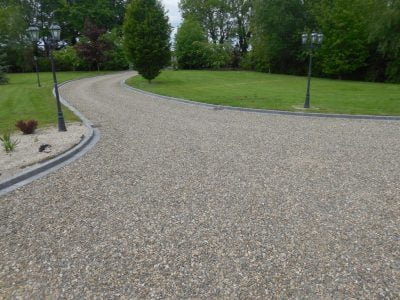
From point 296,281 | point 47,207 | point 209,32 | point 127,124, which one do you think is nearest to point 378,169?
point 296,281

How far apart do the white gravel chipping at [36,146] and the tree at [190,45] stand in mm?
35745

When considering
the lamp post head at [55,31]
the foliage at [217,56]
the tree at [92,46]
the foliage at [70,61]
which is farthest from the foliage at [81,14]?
the lamp post head at [55,31]

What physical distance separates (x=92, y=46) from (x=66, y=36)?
19.7m

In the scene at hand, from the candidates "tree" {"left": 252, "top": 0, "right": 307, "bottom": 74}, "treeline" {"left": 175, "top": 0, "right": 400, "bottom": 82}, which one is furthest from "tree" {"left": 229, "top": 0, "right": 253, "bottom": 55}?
"tree" {"left": 252, "top": 0, "right": 307, "bottom": 74}

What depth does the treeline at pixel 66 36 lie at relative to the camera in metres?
36.7

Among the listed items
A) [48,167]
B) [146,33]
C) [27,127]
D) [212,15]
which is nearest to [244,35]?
[212,15]

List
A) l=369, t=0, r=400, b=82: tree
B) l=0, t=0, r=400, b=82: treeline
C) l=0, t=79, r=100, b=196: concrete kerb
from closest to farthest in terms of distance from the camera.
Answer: l=0, t=79, r=100, b=196: concrete kerb
l=369, t=0, r=400, b=82: tree
l=0, t=0, r=400, b=82: treeline

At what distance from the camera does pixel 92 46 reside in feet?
119

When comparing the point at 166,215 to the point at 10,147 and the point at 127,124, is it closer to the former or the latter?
the point at 10,147

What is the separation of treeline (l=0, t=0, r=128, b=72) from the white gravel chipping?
92.9ft

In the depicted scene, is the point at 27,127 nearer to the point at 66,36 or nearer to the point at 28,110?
the point at 28,110

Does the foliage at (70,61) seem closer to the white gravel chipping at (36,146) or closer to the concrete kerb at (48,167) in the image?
the white gravel chipping at (36,146)

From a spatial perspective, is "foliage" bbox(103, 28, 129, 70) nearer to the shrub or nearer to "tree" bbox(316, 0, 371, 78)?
"tree" bbox(316, 0, 371, 78)

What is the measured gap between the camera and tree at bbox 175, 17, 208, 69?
42.5 meters
